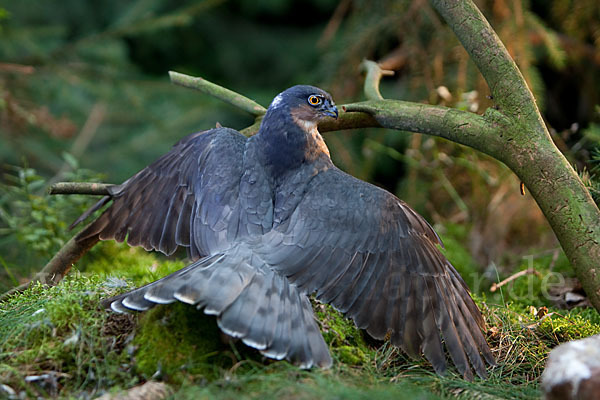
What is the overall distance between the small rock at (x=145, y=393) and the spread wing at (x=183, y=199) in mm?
890

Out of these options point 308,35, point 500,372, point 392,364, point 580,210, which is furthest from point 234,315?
point 308,35

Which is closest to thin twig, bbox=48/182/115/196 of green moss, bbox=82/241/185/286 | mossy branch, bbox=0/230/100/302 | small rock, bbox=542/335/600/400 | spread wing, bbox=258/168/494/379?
mossy branch, bbox=0/230/100/302

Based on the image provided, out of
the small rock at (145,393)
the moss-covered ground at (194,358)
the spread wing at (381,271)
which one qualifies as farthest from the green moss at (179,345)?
the spread wing at (381,271)

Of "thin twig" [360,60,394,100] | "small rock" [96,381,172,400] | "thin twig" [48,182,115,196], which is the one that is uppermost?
"thin twig" [360,60,394,100]

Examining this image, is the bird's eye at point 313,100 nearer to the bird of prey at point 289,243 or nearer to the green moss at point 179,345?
the bird of prey at point 289,243

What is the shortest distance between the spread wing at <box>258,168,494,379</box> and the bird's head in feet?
1.97

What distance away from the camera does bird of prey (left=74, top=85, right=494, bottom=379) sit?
107 inches

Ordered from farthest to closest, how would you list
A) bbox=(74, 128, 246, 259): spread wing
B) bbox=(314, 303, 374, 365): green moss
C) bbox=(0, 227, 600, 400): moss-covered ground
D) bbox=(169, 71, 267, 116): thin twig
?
1. bbox=(169, 71, 267, 116): thin twig
2. bbox=(74, 128, 246, 259): spread wing
3. bbox=(314, 303, 374, 365): green moss
4. bbox=(0, 227, 600, 400): moss-covered ground

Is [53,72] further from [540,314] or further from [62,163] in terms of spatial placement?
[540,314]

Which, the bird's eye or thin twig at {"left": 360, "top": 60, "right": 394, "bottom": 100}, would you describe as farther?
thin twig at {"left": 360, "top": 60, "right": 394, "bottom": 100}

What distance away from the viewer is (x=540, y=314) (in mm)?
3664

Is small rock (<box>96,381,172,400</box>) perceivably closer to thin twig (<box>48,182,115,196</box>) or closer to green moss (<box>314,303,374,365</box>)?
green moss (<box>314,303,374,365</box>)

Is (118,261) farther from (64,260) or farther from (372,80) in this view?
(372,80)

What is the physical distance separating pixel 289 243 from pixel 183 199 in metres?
0.82
